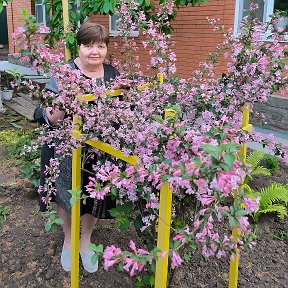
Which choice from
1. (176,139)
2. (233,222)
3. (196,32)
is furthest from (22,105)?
(233,222)

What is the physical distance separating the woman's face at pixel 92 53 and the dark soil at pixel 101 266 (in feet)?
4.64

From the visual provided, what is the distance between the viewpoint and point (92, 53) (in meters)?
2.59

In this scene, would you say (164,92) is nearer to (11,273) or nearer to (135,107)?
(135,107)

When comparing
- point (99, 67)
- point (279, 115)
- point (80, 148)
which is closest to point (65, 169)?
point (80, 148)

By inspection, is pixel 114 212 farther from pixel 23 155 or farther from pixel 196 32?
pixel 196 32

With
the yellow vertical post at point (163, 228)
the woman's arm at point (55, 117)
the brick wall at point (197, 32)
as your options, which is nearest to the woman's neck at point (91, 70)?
the woman's arm at point (55, 117)

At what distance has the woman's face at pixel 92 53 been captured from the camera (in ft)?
8.51

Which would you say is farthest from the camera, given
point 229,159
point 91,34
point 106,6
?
point 106,6

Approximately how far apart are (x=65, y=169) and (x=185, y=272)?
1.09 metres

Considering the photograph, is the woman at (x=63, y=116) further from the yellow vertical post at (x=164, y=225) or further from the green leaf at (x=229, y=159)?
the green leaf at (x=229, y=159)

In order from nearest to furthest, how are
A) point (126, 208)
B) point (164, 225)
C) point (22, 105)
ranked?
point (164, 225) → point (126, 208) → point (22, 105)

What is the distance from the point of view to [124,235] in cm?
341

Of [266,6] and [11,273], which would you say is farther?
[266,6]

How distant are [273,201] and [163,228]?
226 centimetres
